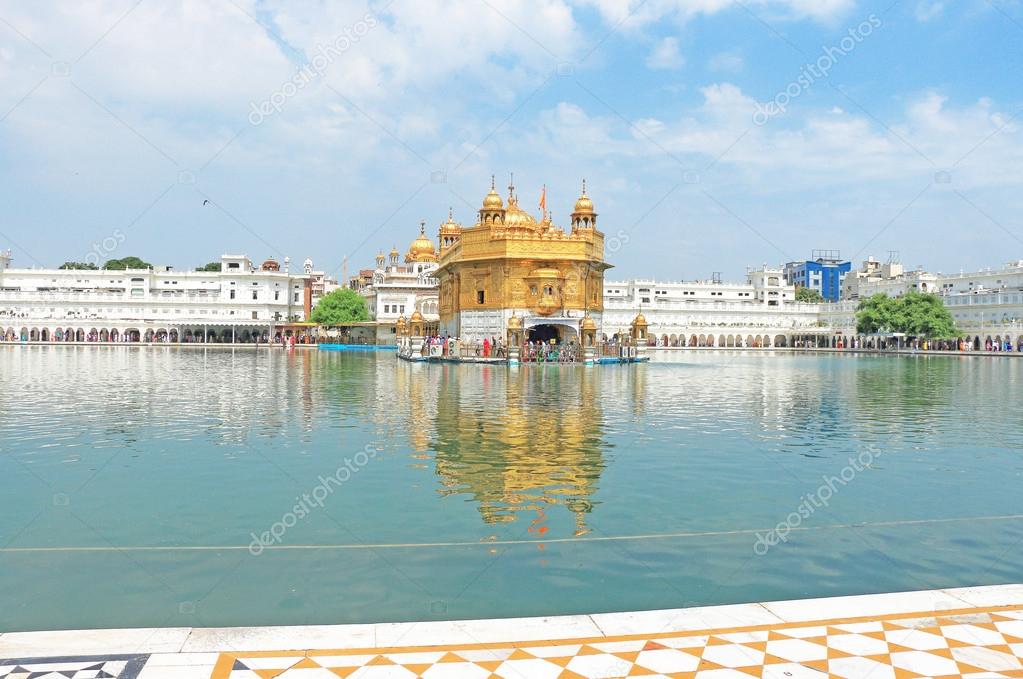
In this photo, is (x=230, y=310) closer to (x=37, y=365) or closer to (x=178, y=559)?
(x=37, y=365)

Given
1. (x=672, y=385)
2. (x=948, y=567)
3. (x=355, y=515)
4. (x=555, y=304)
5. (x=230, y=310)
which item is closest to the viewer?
(x=948, y=567)

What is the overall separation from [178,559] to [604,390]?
19600 mm

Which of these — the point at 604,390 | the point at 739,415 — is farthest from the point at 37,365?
the point at 739,415

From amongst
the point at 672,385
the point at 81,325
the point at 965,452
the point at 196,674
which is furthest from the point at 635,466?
the point at 81,325

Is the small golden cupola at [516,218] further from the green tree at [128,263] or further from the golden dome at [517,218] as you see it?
the green tree at [128,263]

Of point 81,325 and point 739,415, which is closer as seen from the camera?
point 739,415

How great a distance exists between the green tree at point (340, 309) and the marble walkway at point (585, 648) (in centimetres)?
8197

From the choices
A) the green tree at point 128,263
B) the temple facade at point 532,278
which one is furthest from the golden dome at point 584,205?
the green tree at point 128,263

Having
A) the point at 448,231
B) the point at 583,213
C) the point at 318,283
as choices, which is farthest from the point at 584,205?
the point at 318,283

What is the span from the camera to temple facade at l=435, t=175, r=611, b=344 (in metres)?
52.3

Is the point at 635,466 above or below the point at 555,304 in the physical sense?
below

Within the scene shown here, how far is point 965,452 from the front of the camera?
1388cm

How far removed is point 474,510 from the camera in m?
9.41

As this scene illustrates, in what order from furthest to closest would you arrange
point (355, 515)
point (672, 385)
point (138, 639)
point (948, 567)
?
point (672, 385)
point (355, 515)
point (948, 567)
point (138, 639)
